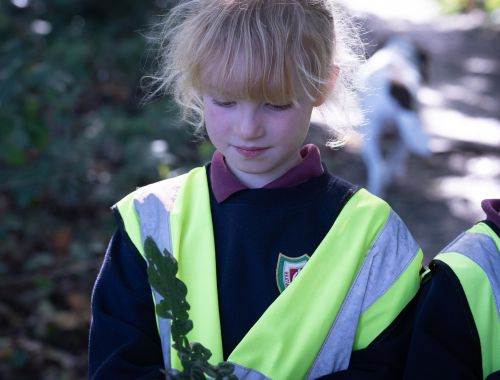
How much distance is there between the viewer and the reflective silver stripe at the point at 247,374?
2002 millimetres

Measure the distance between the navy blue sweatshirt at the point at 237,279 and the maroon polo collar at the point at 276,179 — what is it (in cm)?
2

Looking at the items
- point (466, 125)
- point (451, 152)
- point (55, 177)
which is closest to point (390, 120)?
point (451, 152)

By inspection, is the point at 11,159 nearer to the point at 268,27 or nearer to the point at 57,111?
the point at 57,111

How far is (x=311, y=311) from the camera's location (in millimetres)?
2041

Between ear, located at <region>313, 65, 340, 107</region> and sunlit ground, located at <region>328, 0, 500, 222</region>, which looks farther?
sunlit ground, located at <region>328, 0, 500, 222</region>

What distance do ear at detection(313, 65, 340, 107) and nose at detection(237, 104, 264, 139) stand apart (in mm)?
208

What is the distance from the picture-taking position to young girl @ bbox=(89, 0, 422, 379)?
2.01 m

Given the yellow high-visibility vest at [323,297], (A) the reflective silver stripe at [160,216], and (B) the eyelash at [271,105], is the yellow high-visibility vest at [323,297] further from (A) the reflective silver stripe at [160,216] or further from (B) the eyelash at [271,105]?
(B) the eyelash at [271,105]

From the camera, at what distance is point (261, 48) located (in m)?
1.99

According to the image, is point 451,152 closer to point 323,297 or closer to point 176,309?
point 323,297

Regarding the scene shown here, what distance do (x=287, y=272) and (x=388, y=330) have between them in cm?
29

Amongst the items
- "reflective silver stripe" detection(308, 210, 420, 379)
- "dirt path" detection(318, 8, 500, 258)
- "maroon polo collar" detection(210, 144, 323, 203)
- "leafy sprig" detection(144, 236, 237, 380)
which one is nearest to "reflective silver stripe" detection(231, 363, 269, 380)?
"reflective silver stripe" detection(308, 210, 420, 379)

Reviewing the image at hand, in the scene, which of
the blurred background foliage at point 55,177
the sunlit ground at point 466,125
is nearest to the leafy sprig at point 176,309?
the blurred background foliage at point 55,177

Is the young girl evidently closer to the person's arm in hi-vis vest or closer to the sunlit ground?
the person's arm in hi-vis vest
